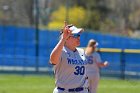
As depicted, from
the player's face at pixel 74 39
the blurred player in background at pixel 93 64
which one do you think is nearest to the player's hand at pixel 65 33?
the player's face at pixel 74 39

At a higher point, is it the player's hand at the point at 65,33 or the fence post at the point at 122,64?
the player's hand at the point at 65,33

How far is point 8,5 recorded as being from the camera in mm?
56406

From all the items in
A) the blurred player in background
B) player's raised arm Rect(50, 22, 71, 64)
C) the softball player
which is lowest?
the blurred player in background

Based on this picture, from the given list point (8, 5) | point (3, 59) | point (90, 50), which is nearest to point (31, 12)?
point (8, 5)

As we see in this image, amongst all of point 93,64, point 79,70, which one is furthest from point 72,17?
point 79,70

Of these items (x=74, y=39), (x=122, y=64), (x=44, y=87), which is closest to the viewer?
(x=74, y=39)

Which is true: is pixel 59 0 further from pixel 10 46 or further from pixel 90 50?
pixel 90 50

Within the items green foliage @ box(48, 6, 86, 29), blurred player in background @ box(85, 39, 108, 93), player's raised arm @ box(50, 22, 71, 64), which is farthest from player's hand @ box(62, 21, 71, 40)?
green foliage @ box(48, 6, 86, 29)

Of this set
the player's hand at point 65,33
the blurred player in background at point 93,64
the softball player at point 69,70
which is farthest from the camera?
the blurred player in background at point 93,64

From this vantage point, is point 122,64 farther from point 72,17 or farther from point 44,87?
point 72,17

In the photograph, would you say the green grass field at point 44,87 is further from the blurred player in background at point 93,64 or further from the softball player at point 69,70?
the softball player at point 69,70

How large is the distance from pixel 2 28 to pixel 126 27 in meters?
38.0

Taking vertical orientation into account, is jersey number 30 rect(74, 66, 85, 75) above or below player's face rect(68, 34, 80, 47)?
below

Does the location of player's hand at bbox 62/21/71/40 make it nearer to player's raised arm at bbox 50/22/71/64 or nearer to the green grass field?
player's raised arm at bbox 50/22/71/64
